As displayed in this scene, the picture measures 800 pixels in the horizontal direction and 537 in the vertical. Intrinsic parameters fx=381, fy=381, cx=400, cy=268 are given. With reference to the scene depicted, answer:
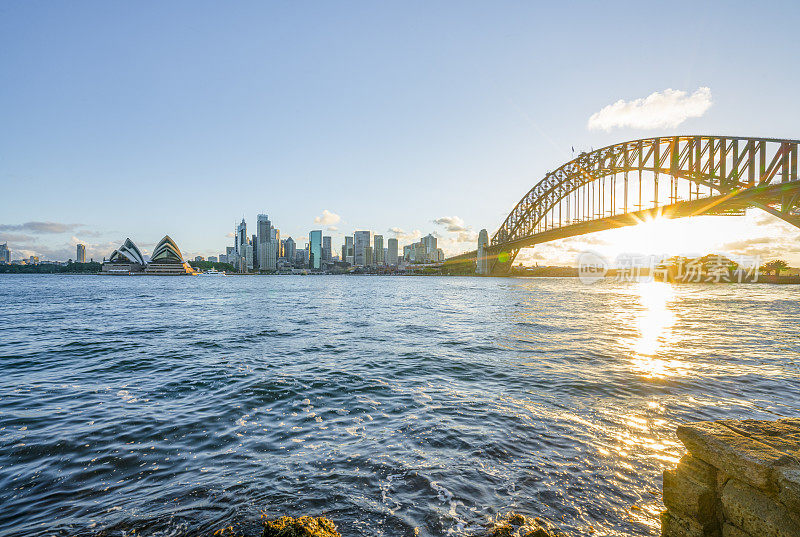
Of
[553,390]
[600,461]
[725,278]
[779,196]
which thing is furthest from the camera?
[725,278]

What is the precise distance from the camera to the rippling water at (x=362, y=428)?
397 cm

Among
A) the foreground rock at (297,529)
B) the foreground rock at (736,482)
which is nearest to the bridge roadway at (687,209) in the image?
the foreground rock at (736,482)

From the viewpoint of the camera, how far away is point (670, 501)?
2965mm

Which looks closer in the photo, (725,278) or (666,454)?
(666,454)

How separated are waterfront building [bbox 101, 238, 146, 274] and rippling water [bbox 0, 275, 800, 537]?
16795 cm

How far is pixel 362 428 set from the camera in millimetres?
6168

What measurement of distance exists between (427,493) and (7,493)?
4.81 meters

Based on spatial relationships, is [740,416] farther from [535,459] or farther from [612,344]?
[612,344]

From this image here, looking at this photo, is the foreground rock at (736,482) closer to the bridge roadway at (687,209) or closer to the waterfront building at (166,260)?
the bridge roadway at (687,209)

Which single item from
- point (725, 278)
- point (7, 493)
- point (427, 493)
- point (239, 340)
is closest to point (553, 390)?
point (427, 493)

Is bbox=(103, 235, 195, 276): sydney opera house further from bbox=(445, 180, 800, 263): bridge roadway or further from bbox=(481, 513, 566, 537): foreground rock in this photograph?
bbox=(481, 513, 566, 537): foreground rock

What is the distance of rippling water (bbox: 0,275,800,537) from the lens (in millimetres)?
3967

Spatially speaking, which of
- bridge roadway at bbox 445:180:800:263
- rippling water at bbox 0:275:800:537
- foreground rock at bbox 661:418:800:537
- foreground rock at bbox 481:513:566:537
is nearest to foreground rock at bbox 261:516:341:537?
rippling water at bbox 0:275:800:537

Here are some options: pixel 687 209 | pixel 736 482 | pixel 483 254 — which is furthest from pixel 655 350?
pixel 483 254
